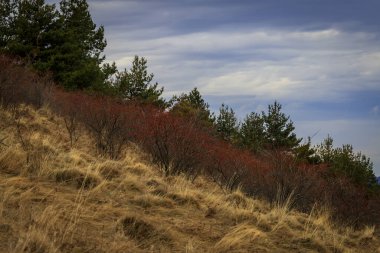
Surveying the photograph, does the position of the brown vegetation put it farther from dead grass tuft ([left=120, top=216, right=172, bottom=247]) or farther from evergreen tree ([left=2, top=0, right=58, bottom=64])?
evergreen tree ([left=2, top=0, right=58, bottom=64])

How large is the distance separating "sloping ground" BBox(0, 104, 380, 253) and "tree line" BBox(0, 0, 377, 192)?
379 inches

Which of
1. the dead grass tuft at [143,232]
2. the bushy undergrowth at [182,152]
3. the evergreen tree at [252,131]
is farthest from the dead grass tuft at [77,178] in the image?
the evergreen tree at [252,131]

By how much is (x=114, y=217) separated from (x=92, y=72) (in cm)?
2017

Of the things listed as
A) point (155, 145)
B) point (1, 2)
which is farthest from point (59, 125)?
point (1, 2)

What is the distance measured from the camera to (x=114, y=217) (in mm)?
5684

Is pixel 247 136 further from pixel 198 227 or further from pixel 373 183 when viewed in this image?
pixel 198 227

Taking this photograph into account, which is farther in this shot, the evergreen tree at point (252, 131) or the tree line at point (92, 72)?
the evergreen tree at point (252, 131)

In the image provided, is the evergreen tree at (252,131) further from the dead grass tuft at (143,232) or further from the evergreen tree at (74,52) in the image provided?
the dead grass tuft at (143,232)

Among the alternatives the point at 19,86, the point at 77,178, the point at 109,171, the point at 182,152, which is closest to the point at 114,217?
the point at 77,178

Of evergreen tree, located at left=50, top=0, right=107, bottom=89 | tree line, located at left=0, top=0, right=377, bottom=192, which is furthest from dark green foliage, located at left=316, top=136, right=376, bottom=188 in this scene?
evergreen tree, located at left=50, top=0, right=107, bottom=89

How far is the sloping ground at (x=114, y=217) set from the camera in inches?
179

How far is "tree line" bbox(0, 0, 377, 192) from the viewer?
2334 cm

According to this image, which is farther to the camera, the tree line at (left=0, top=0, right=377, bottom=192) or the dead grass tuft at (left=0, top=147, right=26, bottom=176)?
the tree line at (left=0, top=0, right=377, bottom=192)

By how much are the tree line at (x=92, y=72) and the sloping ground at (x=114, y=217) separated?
9.63 meters
